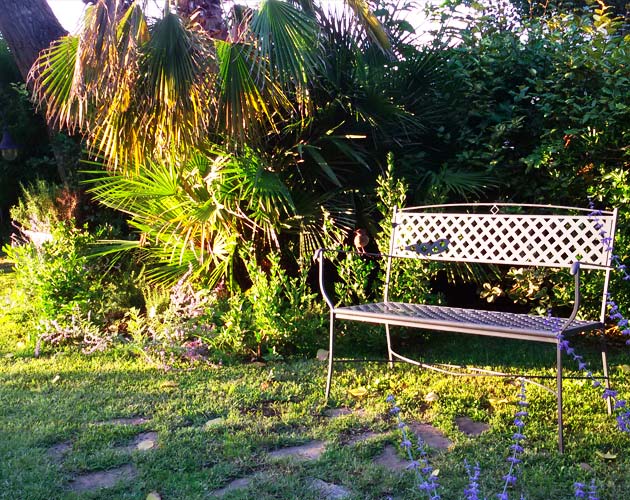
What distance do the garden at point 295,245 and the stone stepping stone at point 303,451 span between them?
0.6 inches

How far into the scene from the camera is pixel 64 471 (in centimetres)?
294

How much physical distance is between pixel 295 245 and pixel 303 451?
2691 mm

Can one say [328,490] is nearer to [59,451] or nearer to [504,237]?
[59,451]

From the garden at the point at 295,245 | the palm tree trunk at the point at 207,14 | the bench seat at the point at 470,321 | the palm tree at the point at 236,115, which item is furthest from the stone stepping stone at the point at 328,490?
the palm tree trunk at the point at 207,14

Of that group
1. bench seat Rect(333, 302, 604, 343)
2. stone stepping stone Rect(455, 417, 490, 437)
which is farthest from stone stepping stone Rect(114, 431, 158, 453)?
stone stepping stone Rect(455, 417, 490, 437)

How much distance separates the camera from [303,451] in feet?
10.3

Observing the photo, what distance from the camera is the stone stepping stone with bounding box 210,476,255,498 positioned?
2.70 meters

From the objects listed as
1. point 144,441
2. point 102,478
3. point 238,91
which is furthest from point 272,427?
point 238,91

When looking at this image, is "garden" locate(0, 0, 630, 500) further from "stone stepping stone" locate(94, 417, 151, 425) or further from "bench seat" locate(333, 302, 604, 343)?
"bench seat" locate(333, 302, 604, 343)

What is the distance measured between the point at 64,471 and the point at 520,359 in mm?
3190

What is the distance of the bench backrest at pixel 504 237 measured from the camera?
373cm

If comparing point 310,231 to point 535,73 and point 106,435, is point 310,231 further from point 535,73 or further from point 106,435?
point 106,435

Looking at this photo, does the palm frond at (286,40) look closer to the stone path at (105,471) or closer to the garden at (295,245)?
the garden at (295,245)

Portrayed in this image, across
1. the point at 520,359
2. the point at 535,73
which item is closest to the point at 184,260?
the point at 520,359
